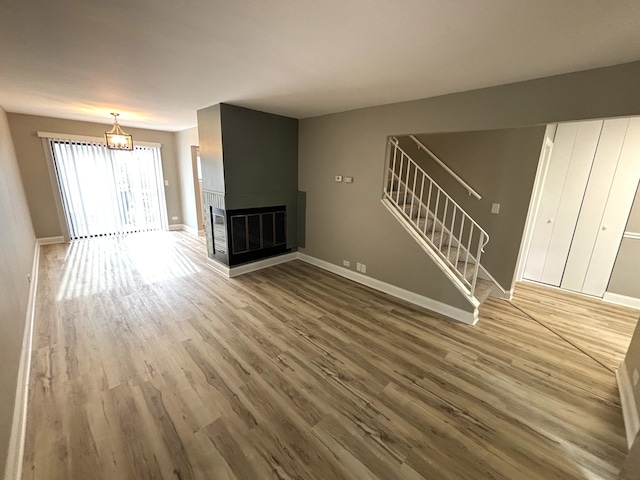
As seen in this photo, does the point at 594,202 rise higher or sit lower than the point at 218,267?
higher

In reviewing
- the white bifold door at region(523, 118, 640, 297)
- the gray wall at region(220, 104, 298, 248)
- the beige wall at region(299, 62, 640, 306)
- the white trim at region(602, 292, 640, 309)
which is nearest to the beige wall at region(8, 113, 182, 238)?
the gray wall at region(220, 104, 298, 248)

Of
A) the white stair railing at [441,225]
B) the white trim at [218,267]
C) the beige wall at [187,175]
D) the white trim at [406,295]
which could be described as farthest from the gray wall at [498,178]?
the beige wall at [187,175]

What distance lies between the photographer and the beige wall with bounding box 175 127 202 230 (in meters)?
5.92

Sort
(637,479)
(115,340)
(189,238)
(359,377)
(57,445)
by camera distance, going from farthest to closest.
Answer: (189,238)
(115,340)
(359,377)
(57,445)
(637,479)

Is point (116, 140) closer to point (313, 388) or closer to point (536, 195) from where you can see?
point (313, 388)

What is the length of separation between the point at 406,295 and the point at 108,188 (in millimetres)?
6638

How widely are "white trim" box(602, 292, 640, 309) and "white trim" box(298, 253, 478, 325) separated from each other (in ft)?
7.77

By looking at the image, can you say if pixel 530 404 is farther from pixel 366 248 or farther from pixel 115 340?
pixel 115 340

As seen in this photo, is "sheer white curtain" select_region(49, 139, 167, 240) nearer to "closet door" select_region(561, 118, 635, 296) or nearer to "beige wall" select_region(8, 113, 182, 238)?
"beige wall" select_region(8, 113, 182, 238)

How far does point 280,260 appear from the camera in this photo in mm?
4691

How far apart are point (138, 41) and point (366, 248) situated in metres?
3.23

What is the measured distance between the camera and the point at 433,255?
10.3ft

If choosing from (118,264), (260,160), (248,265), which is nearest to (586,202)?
(260,160)

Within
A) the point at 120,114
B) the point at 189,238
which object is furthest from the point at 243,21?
the point at 189,238
